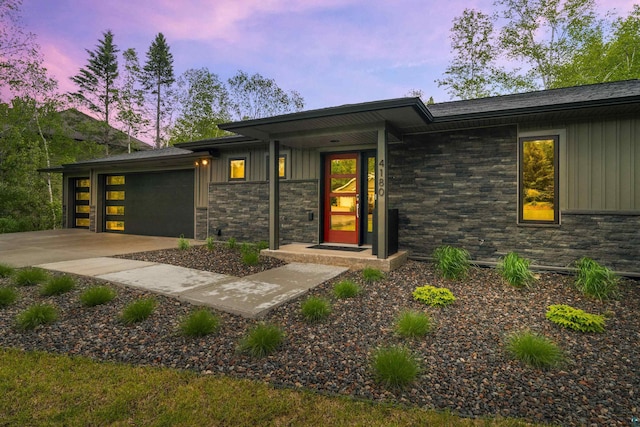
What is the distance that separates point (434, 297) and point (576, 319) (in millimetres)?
1383

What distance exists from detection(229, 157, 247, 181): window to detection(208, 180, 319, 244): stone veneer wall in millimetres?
204

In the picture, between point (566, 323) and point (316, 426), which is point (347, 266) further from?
point (316, 426)

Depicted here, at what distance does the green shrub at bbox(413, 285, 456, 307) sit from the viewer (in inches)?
148

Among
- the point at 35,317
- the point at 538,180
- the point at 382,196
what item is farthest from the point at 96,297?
the point at 538,180

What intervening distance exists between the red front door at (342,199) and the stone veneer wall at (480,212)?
900 millimetres

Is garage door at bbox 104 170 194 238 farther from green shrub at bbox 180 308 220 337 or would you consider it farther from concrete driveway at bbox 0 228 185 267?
green shrub at bbox 180 308 220 337

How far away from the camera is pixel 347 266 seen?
568 centimetres

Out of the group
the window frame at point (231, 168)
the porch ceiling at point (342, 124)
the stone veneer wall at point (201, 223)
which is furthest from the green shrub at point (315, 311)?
the stone veneer wall at point (201, 223)

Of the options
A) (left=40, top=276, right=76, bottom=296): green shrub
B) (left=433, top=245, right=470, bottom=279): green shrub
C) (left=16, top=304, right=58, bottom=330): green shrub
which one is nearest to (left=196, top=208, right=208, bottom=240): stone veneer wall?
(left=40, top=276, right=76, bottom=296): green shrub

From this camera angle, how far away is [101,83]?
2048 centimetres

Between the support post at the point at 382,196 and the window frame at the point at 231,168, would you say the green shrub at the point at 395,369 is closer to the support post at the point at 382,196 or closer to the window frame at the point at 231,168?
the support post at the point at 382,196

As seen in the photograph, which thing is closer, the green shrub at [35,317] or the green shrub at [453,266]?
the green shrub at [35,317]

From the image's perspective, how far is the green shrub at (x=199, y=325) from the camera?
2.97 meters

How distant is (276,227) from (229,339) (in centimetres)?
372
